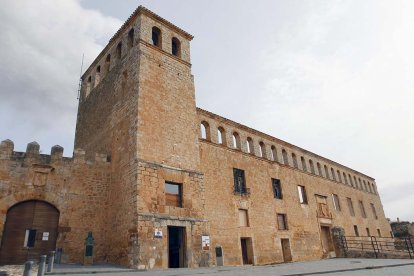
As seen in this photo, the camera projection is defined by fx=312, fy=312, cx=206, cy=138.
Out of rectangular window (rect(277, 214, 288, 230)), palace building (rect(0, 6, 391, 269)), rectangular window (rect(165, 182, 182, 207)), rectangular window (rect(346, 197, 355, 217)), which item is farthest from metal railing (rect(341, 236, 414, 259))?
rectangular window (rect(165, 182, 182, 207))

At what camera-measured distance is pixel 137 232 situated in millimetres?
11055

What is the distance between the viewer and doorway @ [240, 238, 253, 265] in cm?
1586

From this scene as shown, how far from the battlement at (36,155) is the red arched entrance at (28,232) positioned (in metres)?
1.63

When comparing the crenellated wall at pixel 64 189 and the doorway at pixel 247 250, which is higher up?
the crenellated wall at pixel 64 189

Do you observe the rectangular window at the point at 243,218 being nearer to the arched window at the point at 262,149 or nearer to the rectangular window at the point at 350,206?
the arched window at the point at 262,149

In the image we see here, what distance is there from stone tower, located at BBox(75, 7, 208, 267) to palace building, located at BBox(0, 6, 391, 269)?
0.17 ft

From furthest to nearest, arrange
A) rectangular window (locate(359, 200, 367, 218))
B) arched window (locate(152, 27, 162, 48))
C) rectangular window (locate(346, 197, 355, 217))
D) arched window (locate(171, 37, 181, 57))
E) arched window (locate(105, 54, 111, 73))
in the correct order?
rectangular window (locate(359, 200, 367, 218)) < rectangular window (locate(346, 197, 355, 217)) < arched window (locate(105, 54, 111, 73)) < arched window (locate(171, 37, 181, 57)) < arched window (locate(152, 27, 162, 48))

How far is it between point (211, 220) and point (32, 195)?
24.9 ft

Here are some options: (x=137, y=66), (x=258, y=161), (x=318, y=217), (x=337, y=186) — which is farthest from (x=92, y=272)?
(x=337, y=186)

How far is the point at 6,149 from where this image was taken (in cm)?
1190

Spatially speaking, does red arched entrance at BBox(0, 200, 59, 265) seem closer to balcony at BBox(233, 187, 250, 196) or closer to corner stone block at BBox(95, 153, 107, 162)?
corner stone block at BBox(95, 153, 107, 162)

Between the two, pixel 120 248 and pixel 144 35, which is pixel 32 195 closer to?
pixel 120 248

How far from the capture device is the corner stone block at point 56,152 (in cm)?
1266

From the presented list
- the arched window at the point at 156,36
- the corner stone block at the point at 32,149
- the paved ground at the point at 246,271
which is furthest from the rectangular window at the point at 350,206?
the corner stone block at the point at 32,149
